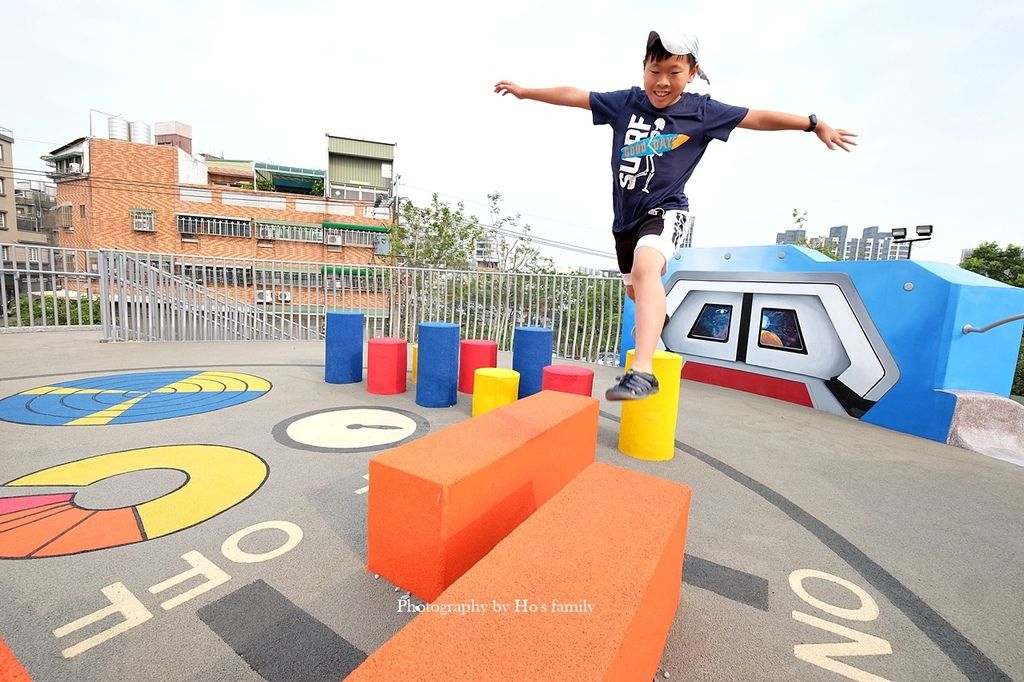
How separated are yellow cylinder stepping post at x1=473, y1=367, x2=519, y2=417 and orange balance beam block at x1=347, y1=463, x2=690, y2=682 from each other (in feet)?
7.85

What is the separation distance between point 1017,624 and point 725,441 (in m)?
2.40

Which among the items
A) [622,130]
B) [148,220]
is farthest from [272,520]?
[148,220]

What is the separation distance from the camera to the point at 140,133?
33906 mm

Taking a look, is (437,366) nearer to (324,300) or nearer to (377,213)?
(324,300)

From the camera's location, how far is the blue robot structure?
4965mm

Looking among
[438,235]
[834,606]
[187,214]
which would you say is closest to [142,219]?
[187,214]

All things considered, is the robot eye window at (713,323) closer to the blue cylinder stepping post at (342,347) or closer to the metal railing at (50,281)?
the blue cylinder stepping post at (342,347)

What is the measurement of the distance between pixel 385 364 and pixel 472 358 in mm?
1022

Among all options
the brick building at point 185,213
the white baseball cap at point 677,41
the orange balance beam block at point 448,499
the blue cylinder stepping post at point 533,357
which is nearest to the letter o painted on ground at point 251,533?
the orange balance beam block at point 448,499

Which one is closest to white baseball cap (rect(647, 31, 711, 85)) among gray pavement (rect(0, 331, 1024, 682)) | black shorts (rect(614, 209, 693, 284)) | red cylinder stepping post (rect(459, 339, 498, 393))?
black shorts (rect(614, 209, 693, 284))

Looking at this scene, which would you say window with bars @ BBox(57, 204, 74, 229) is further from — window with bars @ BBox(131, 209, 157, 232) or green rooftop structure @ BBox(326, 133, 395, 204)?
green rooftop structure @ BBox(326, 133, 395, 204)

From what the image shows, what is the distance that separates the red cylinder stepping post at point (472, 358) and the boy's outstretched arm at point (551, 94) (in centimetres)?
292

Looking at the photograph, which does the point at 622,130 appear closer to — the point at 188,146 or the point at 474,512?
the point at 474,512

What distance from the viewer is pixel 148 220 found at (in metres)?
32.5
